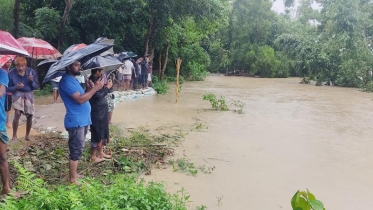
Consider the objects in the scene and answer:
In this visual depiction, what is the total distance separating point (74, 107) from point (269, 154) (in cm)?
379

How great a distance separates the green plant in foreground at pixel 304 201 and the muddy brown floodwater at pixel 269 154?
1.96 meters

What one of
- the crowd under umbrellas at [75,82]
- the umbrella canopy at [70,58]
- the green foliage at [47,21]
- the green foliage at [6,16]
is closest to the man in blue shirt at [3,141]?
the crowd under umbrellas at [75,82]

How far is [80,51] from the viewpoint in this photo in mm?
4027

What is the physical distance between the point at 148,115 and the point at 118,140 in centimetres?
342

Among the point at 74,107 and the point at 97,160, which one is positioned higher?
the point at 74,107

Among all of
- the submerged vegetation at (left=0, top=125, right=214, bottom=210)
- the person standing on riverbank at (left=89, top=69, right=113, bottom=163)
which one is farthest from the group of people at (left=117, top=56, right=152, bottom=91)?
the person standing on riverbank at (left=89, top=69, right=113, bottom=163)

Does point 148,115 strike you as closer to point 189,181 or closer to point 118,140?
point 118,140

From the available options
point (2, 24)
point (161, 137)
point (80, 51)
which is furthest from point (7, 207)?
point (2, 24)

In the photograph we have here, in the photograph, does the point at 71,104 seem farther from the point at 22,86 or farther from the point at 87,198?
the point at 22,86

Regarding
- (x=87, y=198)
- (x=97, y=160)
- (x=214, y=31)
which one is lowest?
(x=97, y=160)

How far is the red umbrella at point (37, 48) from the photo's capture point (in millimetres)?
8273

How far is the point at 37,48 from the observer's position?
9.38 metres

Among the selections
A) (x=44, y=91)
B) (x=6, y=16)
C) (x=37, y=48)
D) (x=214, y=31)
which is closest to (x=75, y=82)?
(x=37, y=48)

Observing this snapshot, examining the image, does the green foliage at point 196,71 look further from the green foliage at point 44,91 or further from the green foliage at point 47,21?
the green foliage at point 44,91
